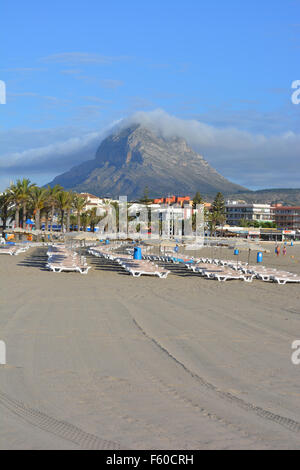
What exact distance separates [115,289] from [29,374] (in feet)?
30.3

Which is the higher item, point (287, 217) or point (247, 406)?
point (287, 217)

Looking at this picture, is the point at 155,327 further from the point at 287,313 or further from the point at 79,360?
the point at 287,313

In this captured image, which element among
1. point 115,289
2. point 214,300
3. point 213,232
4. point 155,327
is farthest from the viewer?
point 213,232

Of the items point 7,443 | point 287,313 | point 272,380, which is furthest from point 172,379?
point 287,313

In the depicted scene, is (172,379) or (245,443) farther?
(172,379)

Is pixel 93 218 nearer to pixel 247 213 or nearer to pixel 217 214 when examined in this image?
pixel 217 214

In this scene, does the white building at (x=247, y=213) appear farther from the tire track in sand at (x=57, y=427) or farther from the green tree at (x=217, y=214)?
the tire track in sand at (x=57, y=427)

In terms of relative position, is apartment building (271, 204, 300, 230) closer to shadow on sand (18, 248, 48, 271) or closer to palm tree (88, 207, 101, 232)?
palm tree (88, 207, 101, 232)

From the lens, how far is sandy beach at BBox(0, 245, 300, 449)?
4.14 m

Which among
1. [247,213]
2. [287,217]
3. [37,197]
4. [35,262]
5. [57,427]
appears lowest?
[35,262]

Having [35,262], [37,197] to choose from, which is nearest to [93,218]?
[37,197]

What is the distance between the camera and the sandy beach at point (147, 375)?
414 centimetres

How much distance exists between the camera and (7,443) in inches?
151

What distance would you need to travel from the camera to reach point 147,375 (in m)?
5.91
